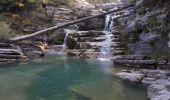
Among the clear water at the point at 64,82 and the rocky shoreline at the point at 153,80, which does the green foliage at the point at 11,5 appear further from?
the rocky shoreline at the point at 153,80

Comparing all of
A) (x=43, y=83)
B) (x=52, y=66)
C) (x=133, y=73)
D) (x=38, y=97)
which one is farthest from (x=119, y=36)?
(x=38, y=97)

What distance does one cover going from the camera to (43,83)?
15117mm

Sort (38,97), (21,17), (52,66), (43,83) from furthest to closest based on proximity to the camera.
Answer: (21,17) → (52,66) → (43,83) → (38,97)

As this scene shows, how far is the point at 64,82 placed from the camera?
50.9ft

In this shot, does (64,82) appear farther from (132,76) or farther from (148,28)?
(148,28)

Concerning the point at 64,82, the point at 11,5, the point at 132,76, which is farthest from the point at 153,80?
the point at 11,5

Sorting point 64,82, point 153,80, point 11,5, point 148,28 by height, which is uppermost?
point 11,5

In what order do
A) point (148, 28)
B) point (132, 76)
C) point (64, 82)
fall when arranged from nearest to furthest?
point (64, 82), point (132, 76), point (148, 28)

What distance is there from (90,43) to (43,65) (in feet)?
19.6

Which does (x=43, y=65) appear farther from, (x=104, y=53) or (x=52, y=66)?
(x=104, y=53)

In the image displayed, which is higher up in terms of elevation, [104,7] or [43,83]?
[104,7]

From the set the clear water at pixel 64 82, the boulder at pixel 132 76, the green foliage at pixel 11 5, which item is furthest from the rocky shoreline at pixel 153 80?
the green foliage at pixel 11 5

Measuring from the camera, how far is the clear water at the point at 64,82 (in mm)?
12672

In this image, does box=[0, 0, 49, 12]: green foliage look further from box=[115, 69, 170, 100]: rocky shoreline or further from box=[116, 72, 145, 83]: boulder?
box=[115, 69, 170, 100]: rocky shoreline
